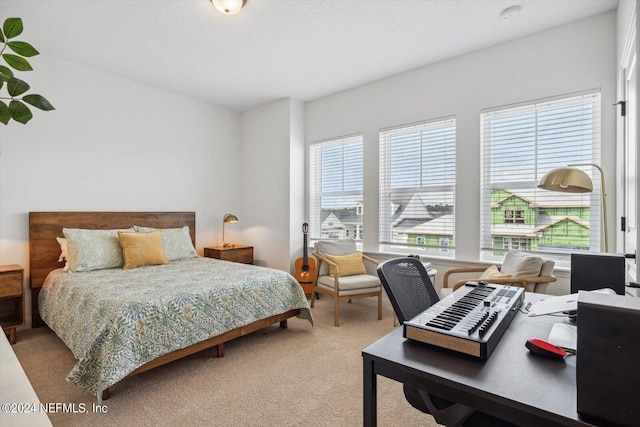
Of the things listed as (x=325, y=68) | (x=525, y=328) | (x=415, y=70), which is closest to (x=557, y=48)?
(x=415, y=70)

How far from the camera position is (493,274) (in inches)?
116

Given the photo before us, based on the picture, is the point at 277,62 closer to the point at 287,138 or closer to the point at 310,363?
the point at 287,138

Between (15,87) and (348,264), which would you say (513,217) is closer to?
(348,264)

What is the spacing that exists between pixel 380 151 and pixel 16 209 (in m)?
3.94

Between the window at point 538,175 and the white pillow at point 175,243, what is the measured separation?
3.40 metres

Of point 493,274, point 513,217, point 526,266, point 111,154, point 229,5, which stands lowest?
point 493,274

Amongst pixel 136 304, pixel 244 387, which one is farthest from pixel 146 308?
pixel 244 387

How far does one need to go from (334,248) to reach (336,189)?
96 cm

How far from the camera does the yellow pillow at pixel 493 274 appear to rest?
2820 mm

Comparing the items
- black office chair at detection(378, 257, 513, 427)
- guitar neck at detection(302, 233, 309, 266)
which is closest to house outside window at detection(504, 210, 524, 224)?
black office chair at detection(378, 257, 513, 427)

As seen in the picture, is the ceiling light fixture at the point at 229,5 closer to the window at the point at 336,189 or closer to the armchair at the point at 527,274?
the window at the point at 336,189

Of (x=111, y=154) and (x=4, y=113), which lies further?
(x=111, y=154)

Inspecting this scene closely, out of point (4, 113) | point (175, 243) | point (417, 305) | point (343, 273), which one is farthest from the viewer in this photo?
point (175, 243)

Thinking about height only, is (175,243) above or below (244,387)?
above
